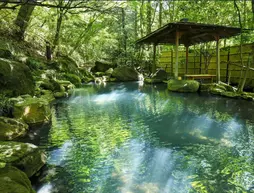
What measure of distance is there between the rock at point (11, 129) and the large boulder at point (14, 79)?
225 cm

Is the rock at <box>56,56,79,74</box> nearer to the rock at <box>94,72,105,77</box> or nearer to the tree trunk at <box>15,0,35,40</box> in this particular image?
the tree trunk at <box>15,0,35,40</box>

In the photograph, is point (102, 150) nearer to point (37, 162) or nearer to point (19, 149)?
point (37, 162)

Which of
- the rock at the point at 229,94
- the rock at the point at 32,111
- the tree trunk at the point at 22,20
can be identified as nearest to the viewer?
the rock at the point at 32,111

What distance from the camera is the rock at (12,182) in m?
2.21

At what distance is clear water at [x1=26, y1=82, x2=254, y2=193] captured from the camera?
3108 mm

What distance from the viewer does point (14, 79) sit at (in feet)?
23.2

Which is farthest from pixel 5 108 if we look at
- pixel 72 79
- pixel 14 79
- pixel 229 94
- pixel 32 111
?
pixel 72 79

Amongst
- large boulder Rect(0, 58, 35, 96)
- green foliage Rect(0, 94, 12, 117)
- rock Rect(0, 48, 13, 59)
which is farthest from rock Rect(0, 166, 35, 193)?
rock Rect(0, 48, 13, 59)

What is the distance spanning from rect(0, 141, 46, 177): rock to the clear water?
214 mm

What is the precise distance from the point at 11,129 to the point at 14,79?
112 inches

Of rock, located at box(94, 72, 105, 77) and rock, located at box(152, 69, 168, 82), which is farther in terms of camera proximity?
rock, located at box(94, 72, 105, 77)

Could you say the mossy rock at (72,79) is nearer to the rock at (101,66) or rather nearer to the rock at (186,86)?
the rock at (101,66)

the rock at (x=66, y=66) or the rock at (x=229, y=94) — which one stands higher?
the rock at (x=66, y=66)

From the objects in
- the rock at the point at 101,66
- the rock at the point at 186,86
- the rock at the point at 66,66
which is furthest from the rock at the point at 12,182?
the rock at the point at 101,66
